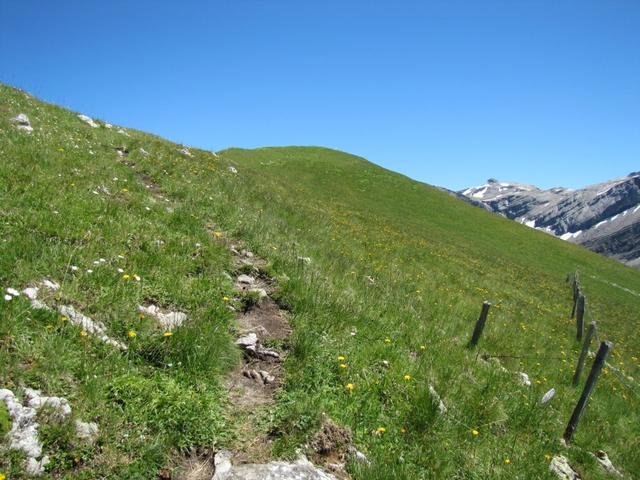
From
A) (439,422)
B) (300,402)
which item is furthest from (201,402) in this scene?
(439,422)

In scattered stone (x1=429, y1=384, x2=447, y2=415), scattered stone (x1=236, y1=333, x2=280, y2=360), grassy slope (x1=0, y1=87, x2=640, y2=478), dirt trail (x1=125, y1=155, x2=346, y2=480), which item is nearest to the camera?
dirt trail (x1=125, y1=155, x2=346, y2=480)

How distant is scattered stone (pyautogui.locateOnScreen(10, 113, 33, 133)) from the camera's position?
1541 centimetres

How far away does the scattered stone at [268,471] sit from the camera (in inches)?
183

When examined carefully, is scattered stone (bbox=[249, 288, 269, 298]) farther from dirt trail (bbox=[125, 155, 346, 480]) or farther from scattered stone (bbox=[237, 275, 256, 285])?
scattered stone (bbox=[237, 275, 256, 285])

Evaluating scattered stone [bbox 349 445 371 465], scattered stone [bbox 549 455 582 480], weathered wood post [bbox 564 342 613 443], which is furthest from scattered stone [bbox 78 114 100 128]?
scattered stone [bbox 549 455 582 480]

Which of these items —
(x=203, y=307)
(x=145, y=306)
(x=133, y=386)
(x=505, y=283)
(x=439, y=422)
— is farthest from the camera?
(x=505, y=283)

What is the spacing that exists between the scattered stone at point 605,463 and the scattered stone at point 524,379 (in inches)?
73.8

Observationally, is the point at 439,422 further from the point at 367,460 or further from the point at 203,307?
the point at 203,307

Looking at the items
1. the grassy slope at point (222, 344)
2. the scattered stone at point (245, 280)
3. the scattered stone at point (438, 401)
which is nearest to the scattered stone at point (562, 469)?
the grassy slope at point (222, 344)

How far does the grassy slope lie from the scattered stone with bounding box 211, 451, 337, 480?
0.32 metres

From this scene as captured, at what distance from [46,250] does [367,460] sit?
6035 mm

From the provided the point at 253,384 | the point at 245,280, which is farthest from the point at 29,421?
the point at 245,280

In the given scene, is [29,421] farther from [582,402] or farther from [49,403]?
[582,402]

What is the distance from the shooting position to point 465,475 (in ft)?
19.7
